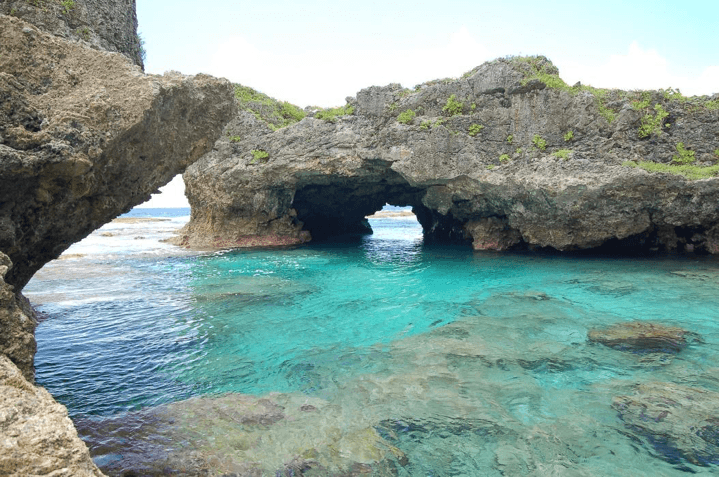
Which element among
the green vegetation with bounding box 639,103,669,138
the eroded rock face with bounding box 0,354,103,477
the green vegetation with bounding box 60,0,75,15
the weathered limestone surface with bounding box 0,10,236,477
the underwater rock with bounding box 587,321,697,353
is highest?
the green vegetation with bounding box 639,103,669,138

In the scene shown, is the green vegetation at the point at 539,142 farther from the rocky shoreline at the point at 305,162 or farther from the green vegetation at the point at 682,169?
the green vegetation at the point at 682,169

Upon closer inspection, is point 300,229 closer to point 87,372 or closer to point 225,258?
point 225,258

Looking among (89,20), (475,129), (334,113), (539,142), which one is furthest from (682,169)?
(89,20)

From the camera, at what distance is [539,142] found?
56.2 ft

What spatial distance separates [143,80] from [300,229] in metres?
22.1

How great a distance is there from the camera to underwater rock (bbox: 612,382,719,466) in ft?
14.7

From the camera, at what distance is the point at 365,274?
1577 centimetres

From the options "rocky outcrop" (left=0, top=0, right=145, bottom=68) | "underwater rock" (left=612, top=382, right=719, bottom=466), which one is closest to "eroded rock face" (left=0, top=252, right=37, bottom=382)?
"rocky outcrop" (left=0, top=0, right=145, bottom=68)

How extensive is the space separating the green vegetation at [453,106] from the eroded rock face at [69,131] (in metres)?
13.8

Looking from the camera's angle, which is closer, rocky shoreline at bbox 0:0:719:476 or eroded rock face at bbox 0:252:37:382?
eroded rock face at bbox 0:252:37:382

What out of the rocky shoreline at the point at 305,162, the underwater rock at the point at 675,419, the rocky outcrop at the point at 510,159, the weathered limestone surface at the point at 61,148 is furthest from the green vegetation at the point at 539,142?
the weathered limestone surface at the point at 61,148

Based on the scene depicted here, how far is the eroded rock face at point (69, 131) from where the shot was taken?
4.33 m

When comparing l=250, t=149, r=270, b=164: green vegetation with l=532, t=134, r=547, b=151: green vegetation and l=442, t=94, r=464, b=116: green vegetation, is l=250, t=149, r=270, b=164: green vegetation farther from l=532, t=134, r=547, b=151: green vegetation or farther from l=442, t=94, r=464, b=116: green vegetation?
l=532, t=134, r=547, b=151: green vegetation

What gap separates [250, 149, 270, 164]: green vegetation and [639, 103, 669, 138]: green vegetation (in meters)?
16.6
